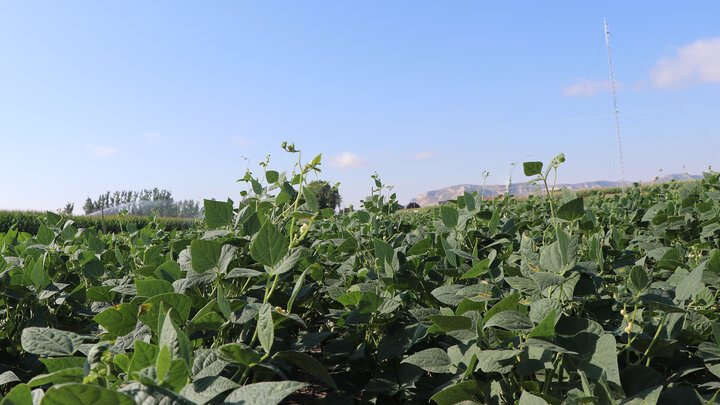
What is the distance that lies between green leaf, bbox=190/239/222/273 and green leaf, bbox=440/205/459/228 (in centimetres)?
100

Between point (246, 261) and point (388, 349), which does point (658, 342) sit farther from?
point (246, 261)

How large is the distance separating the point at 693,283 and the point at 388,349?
0.88 m

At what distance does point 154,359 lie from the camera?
800mm

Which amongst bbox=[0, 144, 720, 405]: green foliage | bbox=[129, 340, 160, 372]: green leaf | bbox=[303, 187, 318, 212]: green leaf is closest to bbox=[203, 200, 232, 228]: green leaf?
bbox=[0, 144, 720, 405]: green foliage

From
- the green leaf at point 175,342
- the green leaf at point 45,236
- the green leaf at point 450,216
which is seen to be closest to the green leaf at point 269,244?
the green leaf at point 175,342

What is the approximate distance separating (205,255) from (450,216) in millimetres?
1087

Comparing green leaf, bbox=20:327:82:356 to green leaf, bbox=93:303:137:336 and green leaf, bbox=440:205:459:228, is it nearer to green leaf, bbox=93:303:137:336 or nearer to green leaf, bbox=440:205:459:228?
green leaf, bbox=93:303:137:336

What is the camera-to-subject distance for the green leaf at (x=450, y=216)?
196cm

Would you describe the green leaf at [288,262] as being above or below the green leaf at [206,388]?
above

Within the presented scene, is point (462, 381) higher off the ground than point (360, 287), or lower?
lower

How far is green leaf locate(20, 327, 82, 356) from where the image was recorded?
1.00 meters

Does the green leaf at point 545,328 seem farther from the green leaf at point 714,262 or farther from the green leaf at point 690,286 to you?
the green leaf at point 714,262

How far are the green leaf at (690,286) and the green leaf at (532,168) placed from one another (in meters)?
0.49

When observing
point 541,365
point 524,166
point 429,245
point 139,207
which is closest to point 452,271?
point 429,245
